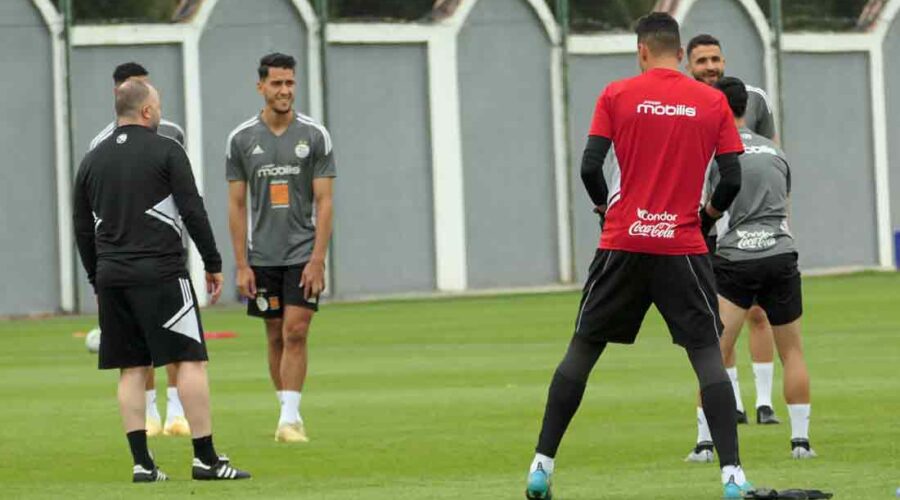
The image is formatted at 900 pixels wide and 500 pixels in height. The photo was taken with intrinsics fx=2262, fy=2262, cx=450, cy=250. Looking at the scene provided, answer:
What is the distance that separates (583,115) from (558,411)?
28.6 m

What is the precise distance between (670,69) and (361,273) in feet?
87.0

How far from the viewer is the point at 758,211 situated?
12852 mm

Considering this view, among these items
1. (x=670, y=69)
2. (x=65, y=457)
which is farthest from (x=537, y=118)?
(x=670, y=69)

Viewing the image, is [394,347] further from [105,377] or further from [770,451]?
[770,451]

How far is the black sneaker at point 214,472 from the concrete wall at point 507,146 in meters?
25.7

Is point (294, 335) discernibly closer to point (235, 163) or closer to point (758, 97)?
point (235, 163)

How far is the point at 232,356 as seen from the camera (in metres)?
22.6

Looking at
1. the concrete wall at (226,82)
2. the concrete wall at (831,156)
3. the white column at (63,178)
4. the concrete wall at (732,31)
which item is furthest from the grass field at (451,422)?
the concrete wall at (831,156)

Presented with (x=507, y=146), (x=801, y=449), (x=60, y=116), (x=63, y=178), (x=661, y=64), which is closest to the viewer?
(x=661, y=64)

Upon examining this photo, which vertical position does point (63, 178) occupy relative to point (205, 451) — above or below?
above

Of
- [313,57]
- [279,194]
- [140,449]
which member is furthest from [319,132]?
[313,57]

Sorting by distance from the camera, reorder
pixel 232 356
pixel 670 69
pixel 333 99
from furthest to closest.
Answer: pixel 333 99
pixel 232 356
pixel 670 69

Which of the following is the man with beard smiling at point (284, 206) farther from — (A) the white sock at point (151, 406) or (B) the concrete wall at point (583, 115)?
(B) the concrete wall at point (583, 115)

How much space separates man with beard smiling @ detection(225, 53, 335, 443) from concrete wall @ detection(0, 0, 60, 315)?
20.1 meters
